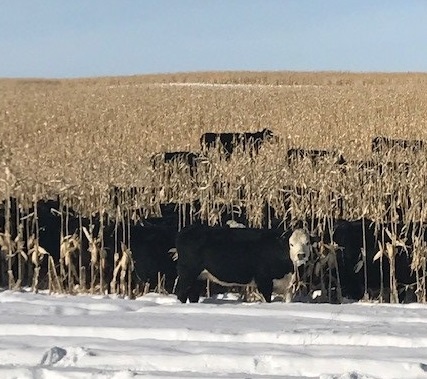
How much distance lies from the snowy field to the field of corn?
172 cm

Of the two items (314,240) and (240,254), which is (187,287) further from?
(314,240)

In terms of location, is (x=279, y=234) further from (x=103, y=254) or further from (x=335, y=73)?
(x=335, y=73)

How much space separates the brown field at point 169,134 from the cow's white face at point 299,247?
5.05ft

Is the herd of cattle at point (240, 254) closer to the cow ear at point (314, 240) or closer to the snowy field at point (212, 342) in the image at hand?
the cow ear at point (314, 240)

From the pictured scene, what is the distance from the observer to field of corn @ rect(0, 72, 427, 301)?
6.81m

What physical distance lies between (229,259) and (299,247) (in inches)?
19.5

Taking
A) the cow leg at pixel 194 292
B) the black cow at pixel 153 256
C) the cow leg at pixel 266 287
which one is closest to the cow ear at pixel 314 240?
the cow leg at pixel 266 287

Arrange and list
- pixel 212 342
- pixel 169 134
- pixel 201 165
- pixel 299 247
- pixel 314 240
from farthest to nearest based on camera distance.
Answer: pixel 169 134, pixel 201 165, pixel 314 240, pixel 299 247, pixel 212 342

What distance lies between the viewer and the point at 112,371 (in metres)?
3.26

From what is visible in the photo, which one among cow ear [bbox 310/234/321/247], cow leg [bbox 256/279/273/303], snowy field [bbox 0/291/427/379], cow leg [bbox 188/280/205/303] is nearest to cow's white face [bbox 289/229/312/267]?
cow leg [bbox 256/279/273/303]

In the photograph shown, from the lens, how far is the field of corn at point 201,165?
6812 mm

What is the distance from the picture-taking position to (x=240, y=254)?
5371 millimetres

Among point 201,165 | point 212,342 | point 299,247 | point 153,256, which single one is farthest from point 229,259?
point 201,165

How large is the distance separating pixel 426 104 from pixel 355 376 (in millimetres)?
18038
